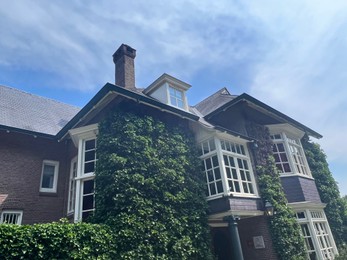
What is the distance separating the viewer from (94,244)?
6648mm

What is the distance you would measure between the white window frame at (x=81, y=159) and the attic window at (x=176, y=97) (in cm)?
402

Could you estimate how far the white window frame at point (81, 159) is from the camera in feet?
29.2

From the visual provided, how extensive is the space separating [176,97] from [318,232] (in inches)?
356

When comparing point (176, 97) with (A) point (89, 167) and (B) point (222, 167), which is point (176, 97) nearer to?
(B) point (222, 167)

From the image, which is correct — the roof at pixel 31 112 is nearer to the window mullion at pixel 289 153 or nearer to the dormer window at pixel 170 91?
the dormer window at pixel 170 91

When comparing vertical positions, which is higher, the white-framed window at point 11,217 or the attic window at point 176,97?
the attic window at point 176,97

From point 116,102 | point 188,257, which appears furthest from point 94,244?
point 116,102

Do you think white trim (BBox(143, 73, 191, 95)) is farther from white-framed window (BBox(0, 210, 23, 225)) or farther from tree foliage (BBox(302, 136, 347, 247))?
tree foliage (BBox(302, 136, 347, 247))

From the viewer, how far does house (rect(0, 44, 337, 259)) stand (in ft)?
31.4

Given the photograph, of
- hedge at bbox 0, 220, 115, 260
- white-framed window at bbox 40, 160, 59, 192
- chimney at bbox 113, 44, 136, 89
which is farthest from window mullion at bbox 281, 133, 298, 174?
white-framed window at bbox 40, 160, 59, 192

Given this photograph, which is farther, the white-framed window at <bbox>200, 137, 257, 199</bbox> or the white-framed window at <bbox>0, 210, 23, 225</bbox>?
the white-framed window at <bbox>200, 137, 257, 199</bbox>

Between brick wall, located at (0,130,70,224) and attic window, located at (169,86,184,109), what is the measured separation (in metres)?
6.19

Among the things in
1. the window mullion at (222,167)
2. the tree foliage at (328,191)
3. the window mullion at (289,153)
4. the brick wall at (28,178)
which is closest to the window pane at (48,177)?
the brick wall at (28,178)

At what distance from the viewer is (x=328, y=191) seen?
45.5 ft
